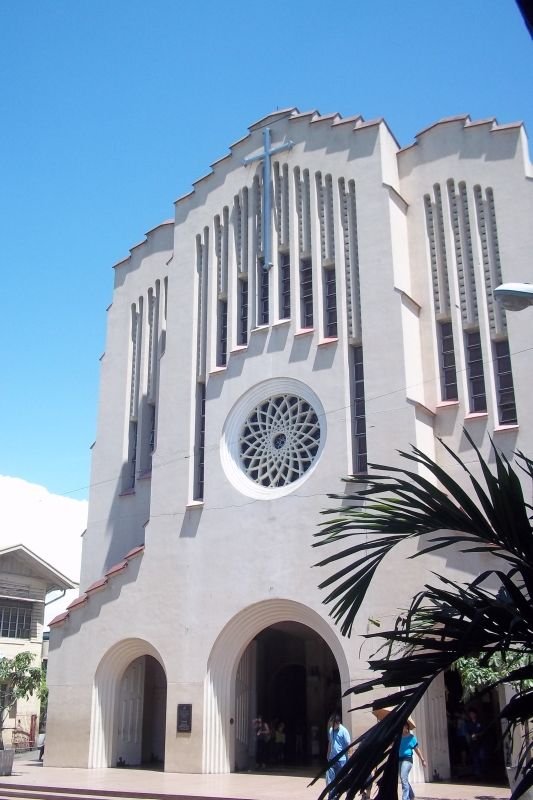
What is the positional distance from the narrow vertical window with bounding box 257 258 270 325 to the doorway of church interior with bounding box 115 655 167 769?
10778 mm

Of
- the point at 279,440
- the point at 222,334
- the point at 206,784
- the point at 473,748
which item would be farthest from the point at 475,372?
the point at 206,784

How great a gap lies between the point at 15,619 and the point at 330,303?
21011 millimetres

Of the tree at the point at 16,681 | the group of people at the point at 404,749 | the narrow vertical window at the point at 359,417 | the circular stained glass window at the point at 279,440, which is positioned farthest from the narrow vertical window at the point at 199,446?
the group of people at the point at 404,749

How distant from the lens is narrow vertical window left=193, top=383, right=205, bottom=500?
23984mm

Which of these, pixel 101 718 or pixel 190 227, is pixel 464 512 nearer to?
pixel 101 718

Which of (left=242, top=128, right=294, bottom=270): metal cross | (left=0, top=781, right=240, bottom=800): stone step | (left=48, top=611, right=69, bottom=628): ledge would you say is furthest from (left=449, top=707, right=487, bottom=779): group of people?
(left=242, top=128, right=294, bottom=270): metal cross

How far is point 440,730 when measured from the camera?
1933 cm

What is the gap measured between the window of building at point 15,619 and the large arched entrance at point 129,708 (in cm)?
1176

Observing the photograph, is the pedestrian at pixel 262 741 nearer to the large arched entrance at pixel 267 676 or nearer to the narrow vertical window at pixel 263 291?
the large arched entrance at pixel 267 676

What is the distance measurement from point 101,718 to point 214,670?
4.00m

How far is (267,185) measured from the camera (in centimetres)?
2478

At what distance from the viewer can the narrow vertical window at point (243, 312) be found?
24.9 metres

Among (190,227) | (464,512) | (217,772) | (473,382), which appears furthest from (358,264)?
(464,512)

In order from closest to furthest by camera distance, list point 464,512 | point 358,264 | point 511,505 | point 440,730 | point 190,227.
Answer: point 511,505 < point 464,512 < point 440,730 < point 358,264 < point 190,227
